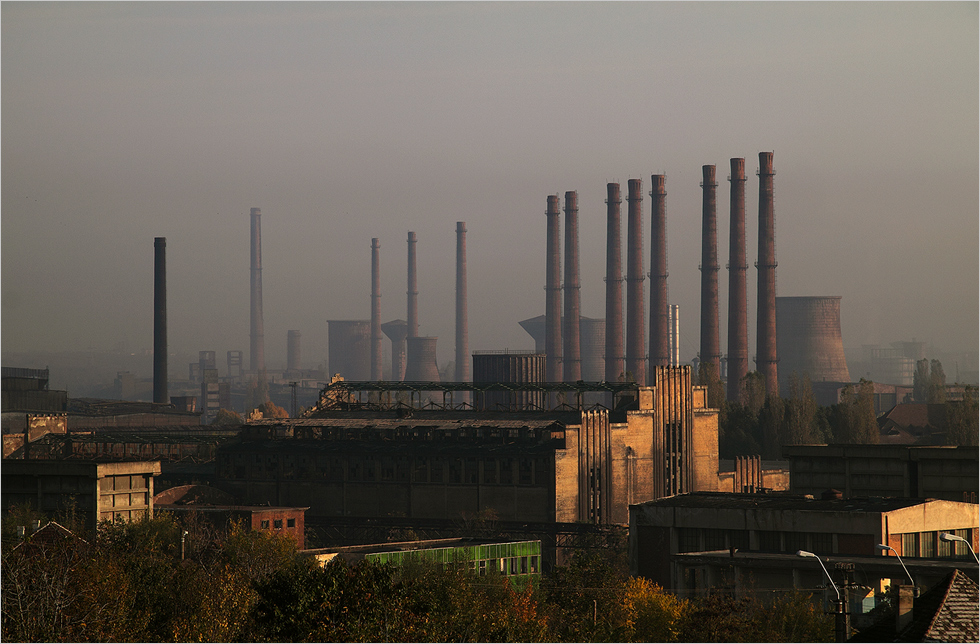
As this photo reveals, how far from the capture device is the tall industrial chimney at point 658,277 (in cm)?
11294

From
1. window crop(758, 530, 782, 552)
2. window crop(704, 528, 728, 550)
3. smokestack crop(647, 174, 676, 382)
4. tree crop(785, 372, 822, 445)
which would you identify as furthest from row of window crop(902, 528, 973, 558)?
smokestack crop(647, 174, 676, 382)

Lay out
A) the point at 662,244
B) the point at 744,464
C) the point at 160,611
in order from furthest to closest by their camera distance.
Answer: the point at 662,244
the point at 744,464
the point at 160,611

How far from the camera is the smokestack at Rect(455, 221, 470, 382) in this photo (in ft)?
573

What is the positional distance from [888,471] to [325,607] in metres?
37.6

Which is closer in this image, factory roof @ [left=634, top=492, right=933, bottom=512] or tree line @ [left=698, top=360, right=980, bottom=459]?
factory roof @ [left=634, top=492, right=933, bottom=512]

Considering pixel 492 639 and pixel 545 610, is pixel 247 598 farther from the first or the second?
pixel 545 610

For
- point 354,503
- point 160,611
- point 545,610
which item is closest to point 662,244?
point 354,503

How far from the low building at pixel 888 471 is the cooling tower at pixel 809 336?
76815 mm

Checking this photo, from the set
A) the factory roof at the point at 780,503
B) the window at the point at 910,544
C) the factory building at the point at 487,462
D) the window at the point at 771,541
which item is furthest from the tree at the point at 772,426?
the window at the point at 771,541

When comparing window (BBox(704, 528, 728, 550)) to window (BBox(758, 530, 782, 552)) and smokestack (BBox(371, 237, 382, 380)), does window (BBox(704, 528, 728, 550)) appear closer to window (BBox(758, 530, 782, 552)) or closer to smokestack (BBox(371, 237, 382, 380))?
window (BBox(758, 530, 782, 552))

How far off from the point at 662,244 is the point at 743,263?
1133cm

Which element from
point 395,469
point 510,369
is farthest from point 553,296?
point 395,469

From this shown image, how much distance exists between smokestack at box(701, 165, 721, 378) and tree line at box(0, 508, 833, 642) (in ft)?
221

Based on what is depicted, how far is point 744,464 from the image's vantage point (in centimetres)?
7712
